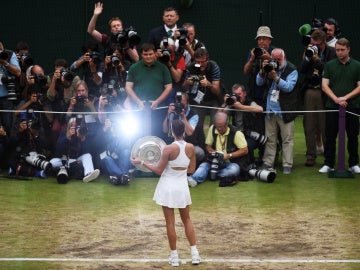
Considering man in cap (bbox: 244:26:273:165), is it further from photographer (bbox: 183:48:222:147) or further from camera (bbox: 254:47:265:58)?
photographer (bbox: 183:48:222:147)

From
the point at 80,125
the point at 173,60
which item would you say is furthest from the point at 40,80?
the point at 173,60

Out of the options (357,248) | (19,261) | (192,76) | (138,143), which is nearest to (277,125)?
(192,76)

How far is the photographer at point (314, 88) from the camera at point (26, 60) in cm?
483

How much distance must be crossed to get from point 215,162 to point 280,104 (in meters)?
1.65

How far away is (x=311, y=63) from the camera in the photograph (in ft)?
51.8

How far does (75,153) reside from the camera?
1520 centimetres

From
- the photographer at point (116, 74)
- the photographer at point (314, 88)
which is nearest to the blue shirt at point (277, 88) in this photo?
the photographer at point (314, 88)

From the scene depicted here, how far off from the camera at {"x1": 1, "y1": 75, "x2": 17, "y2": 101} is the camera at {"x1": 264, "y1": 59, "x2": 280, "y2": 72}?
4.41 m

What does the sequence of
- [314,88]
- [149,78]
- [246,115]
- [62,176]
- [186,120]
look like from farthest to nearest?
[314,88] → [246,115] → [149,78] → [186,120] → [62,176]

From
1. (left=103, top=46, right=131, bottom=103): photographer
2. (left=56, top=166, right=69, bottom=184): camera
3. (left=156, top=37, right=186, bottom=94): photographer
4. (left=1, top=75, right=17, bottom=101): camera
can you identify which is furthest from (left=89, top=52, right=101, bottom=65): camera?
(left=56, top=166, right=69, bottom=184): camera

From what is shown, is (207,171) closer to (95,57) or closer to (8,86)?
(95,57)

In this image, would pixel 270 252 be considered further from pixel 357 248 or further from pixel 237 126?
pixel 237 126

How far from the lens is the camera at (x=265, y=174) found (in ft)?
48.9

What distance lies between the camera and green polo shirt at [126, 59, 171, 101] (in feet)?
49.7
